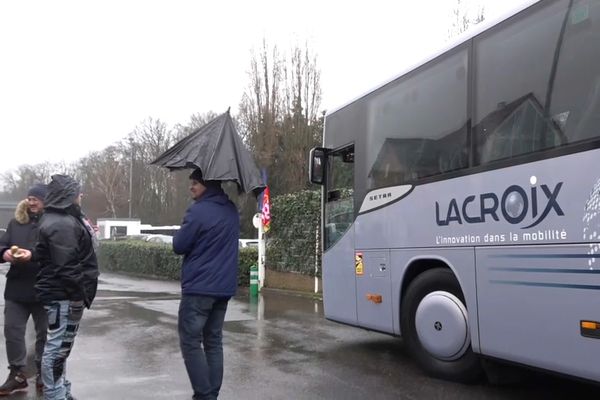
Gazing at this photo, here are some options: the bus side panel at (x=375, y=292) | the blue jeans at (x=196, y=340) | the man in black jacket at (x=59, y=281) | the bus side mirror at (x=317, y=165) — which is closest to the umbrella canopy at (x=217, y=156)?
the man in black jacket at (x=59, y=281)

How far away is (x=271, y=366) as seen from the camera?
6551 millimetres

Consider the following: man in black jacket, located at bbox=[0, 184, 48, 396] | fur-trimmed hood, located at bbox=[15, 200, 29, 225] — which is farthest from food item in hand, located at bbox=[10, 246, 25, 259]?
fur-trimmed hood, located at bbox=[15, 200, 29, 225]

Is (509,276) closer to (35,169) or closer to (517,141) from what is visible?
(517,141)

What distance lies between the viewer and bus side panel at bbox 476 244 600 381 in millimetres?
4141

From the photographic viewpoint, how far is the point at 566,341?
4297 mm

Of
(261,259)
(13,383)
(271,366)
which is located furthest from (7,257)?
(261,259)

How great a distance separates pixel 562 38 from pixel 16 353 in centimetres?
558

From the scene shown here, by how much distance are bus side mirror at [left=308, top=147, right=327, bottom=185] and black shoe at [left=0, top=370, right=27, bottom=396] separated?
4.31 meters

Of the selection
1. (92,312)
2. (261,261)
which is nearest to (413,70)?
(92,312)

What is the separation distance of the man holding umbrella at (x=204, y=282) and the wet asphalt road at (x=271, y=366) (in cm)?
96

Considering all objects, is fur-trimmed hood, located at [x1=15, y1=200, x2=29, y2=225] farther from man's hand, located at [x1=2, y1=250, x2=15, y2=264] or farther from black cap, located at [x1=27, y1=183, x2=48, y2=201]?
man's hand, located at [x1=2, y1=250, x2=15, y2=264]

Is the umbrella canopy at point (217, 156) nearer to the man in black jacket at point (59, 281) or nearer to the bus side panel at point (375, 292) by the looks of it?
the man in black jacket at point (59, 281)

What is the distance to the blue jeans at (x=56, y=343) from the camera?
4.30 metres

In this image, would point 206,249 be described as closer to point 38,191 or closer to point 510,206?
point 38,191
